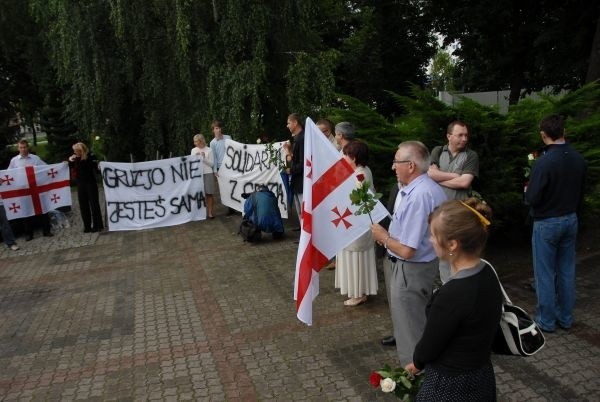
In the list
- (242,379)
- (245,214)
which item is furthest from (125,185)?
(242,379)

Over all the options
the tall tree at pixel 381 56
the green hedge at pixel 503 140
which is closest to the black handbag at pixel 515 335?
the green hedge at pixel 503 140

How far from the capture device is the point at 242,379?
4.52 m

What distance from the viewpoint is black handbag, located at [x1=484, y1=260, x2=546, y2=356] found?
2588mm

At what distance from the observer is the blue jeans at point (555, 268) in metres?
4.67

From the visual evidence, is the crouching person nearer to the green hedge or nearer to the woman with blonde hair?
the woman with blonde hair

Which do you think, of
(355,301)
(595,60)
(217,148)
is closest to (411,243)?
(355,301)

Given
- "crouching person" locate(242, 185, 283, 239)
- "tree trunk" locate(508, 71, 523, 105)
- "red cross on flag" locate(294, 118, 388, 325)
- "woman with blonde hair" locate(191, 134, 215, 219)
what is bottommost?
"crouching person" locate(242, 185, 283, 239)

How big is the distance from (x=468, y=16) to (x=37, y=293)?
586 inches

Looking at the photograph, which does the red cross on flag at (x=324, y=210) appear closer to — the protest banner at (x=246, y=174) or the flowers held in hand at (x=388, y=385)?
the flowers held in hand at (x=388, y=385)

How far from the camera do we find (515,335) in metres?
2.59

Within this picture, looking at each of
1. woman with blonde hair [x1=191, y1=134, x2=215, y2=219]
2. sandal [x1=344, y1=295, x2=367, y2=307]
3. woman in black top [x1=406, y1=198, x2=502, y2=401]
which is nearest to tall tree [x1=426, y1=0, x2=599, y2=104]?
woman with blonde hair [x1=191, y1=134, x2=215, y2=219]

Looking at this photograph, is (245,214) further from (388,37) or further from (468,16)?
(388,37)

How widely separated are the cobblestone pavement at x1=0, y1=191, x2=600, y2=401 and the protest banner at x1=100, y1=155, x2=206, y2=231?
6.83 feet

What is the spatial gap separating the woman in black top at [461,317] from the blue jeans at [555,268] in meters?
2.68
